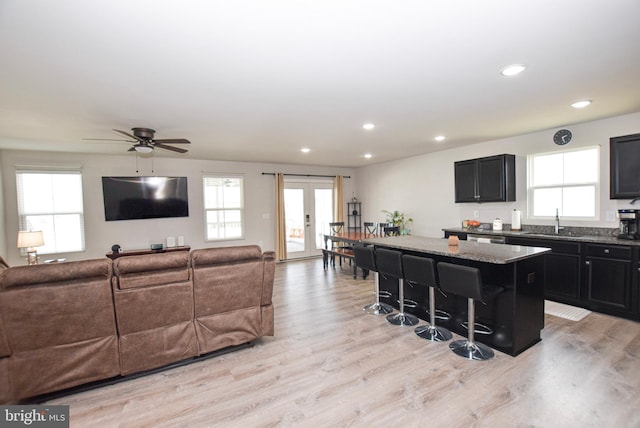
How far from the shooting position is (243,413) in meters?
2.09

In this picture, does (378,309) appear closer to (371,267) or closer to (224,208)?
(371,267)

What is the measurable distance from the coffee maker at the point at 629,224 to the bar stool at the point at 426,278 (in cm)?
256

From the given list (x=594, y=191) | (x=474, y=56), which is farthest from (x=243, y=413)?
(x=594, y=191)

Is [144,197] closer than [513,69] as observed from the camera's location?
No

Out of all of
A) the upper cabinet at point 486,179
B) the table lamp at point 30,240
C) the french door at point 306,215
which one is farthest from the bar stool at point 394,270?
the table lamp at point 30,240

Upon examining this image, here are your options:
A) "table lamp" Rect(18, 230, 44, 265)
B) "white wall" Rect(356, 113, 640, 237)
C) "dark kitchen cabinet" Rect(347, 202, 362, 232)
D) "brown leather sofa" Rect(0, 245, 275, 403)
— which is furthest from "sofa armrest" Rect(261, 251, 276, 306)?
"dark kitchen cabinet" Rect(347, 202, 362, 232)

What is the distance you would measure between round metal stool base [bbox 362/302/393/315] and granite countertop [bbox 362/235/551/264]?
0.86 m

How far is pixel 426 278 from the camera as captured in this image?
9.87ft

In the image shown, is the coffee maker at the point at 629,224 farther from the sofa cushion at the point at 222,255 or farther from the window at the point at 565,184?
the sofa cushion at the point at 222,255

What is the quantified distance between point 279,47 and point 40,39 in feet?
4.79

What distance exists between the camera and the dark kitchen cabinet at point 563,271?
3.80 metres

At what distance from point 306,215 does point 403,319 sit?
469 cm

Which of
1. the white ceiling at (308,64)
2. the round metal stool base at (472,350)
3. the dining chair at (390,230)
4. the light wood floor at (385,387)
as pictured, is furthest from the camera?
the dining chair at (390,230)

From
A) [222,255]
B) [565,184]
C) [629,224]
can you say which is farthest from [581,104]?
[222,255]
